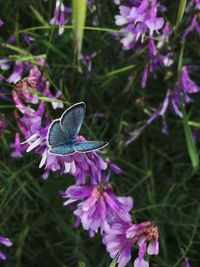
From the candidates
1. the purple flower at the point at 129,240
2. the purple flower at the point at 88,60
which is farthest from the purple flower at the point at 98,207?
the purple flower at the point at 88,60

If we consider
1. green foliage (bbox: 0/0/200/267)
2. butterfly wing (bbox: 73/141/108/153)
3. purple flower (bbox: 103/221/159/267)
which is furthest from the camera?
green foliage (bbox: 0/0/200/267)

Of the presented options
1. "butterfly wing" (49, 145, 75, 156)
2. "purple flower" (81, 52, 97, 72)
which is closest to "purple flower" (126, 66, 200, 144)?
"purple flower" (81, 52, 97, 72)

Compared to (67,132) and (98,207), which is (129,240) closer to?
(98,207)

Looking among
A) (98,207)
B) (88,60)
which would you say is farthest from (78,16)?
(88,60)

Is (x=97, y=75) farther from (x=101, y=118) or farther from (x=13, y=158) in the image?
(x=13, y=158)

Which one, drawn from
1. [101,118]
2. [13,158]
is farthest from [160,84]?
[13,158]

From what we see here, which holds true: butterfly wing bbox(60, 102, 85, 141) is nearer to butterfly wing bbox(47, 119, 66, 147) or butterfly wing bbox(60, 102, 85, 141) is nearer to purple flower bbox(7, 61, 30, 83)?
butterfly wing bbox(47, 119, 66, 147)
